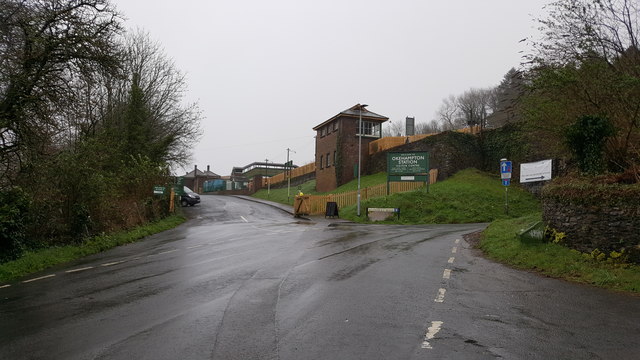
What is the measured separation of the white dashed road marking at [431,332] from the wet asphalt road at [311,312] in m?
0.01

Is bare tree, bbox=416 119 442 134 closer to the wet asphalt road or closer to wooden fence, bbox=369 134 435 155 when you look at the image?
wooden fence, bbox=369 134 435 155

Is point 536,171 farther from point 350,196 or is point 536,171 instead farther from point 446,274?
point 446,274

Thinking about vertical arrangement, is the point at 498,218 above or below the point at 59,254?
above

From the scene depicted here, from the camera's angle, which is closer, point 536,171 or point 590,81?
point 590,81

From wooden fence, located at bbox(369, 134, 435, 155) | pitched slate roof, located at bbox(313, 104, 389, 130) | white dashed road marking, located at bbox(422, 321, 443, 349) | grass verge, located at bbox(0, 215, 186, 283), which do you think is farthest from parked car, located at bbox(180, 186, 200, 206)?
white dashed road marking, located at bbox(422, 321, 443, 349)

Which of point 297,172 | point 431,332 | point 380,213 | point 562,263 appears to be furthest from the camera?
point 297,172

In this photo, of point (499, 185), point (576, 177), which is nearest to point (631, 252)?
point (576, 177)

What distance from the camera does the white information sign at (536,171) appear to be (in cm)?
3096

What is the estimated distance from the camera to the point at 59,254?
12883mm

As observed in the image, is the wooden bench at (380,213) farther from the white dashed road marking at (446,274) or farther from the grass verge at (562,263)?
the white dashed road marking at (446,274)

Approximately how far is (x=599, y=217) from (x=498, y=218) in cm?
1739

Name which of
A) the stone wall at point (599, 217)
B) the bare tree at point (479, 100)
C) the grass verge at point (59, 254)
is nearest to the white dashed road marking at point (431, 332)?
the stone wall at point (599, 217)

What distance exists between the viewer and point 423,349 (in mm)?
5004

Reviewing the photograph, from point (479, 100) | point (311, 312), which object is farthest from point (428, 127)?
point (311, 312)
